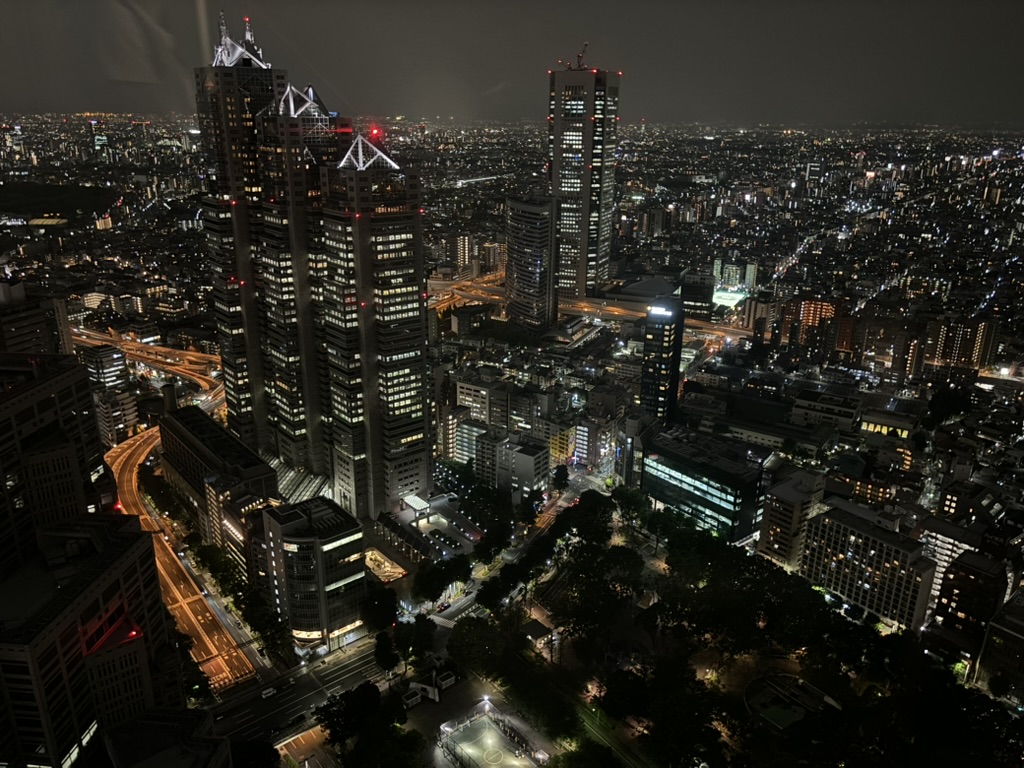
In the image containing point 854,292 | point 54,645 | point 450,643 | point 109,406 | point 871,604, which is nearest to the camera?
point 54,645

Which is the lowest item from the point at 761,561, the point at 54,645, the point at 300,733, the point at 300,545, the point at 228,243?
the point at 300,733

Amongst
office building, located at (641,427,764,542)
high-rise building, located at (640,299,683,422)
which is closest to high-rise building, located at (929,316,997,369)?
high-rise building, located at (640,299,683,422)

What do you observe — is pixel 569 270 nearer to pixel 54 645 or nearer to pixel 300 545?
pixel 300 545

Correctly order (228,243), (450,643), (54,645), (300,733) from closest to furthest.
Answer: (54,645) < (300,733) < (450,643) < (228,243)

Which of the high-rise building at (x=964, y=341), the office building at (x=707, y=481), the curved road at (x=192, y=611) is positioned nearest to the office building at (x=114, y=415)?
the curved road at (x=192, y=611)

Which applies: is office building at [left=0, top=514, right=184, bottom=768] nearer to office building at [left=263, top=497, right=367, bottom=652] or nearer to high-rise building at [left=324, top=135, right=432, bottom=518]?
office building at [left=263, top=497, right=367, bottom=652]

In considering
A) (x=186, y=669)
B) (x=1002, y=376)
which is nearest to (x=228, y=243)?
(x=186, y=669)

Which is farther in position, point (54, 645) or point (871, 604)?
point (871, 604)
